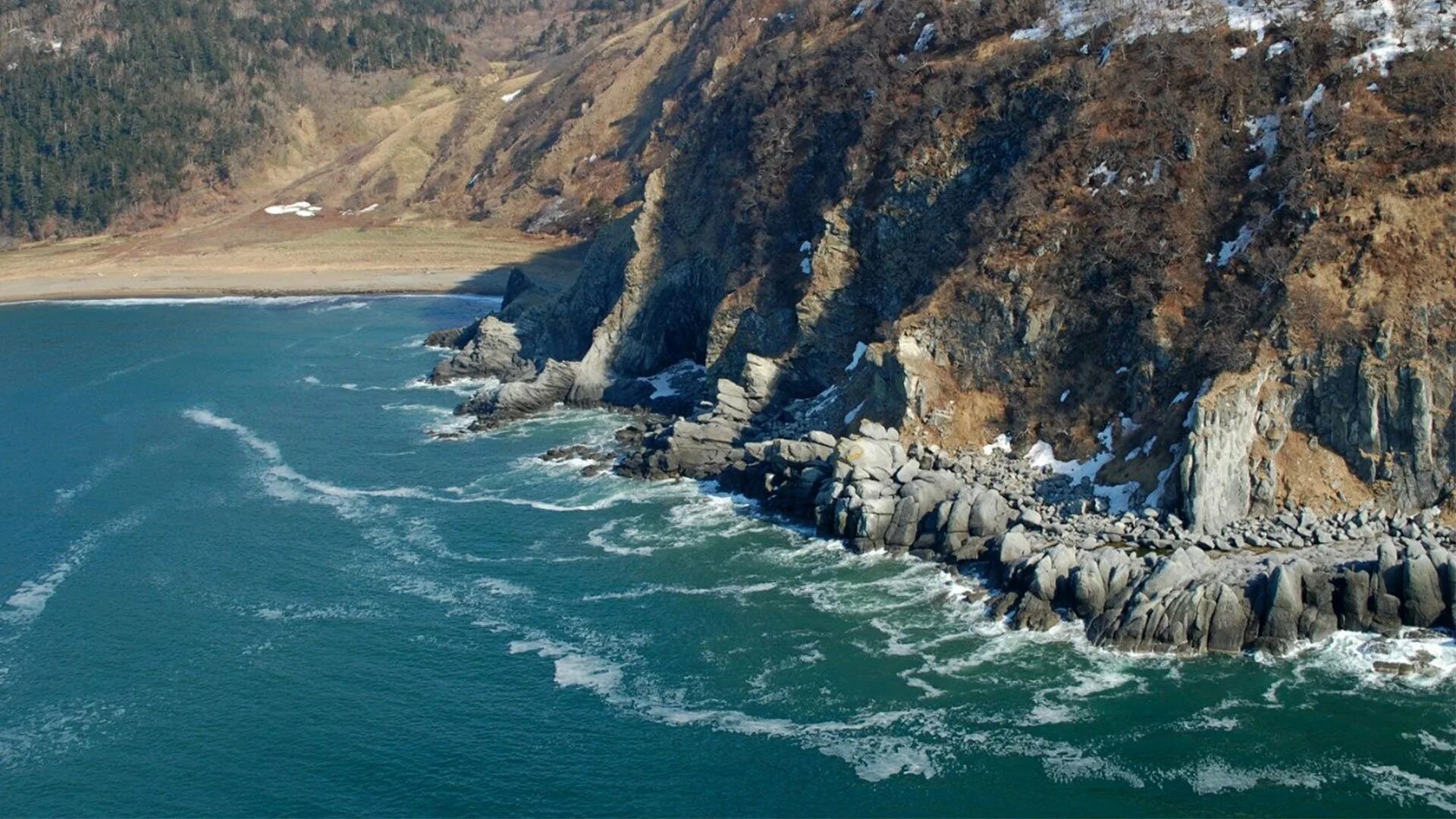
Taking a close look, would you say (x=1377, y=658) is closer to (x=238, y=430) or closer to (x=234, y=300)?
(x=238, y=430)

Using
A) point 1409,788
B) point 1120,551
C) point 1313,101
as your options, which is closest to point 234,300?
point 1313,101

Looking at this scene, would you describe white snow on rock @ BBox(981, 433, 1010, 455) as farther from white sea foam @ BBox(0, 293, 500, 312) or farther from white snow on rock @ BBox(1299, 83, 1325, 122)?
white sea foam @ BBox(0, 293, 500, 312)

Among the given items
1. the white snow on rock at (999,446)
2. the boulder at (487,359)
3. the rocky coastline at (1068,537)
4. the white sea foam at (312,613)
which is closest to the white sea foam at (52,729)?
the white sea foam at (312,613)

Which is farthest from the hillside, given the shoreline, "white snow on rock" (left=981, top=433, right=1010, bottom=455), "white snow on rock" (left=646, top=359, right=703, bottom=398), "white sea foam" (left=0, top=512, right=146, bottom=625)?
"white snow on rock" (left=981, top=433, right=1010, bottom=455)

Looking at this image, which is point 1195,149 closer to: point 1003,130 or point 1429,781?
point 1003,130

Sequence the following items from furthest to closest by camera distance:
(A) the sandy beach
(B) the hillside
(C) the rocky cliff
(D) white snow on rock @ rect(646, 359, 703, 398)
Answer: (B) the hillside, (A) the sandy beach, (D) white snow on rock @ rect(646, 359, 703, 398), (C) the rocky cliff
